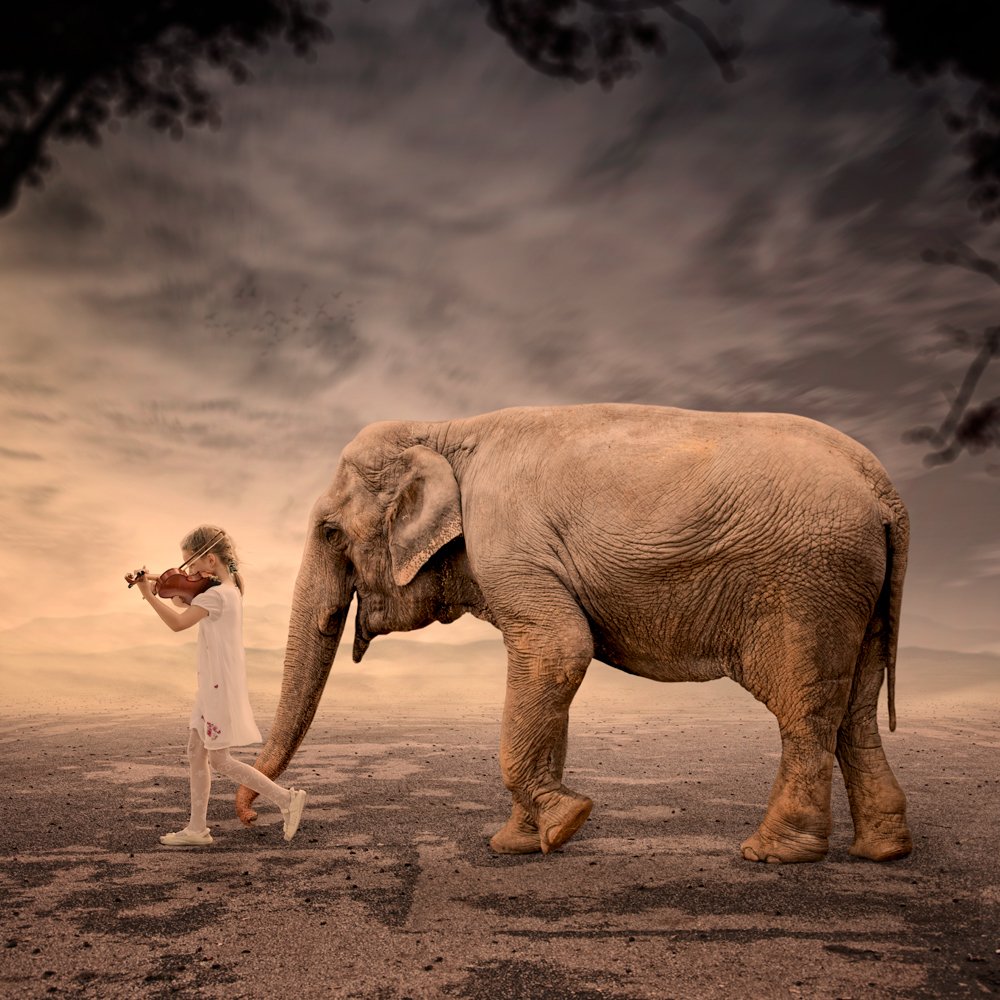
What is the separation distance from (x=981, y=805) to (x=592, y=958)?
17.1 ft

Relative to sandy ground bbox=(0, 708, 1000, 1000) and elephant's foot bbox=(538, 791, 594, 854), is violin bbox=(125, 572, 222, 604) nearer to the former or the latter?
sandy ground bbox=(0, 708, 1000, 1000)

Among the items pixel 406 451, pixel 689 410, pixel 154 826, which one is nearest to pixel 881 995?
pixel 689 410

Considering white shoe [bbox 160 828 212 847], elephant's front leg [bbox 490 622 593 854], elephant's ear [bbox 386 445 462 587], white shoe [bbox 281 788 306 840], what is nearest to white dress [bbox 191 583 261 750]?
white shoe [bbox 281 788 306 840]

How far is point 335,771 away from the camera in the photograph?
9781mm

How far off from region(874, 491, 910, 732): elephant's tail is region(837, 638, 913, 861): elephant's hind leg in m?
0.23

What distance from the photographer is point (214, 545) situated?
6367 millimetres

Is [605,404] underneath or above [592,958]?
above

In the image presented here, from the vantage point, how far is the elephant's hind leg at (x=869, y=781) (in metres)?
6.04

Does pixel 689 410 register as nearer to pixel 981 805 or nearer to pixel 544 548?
pixel 544 548

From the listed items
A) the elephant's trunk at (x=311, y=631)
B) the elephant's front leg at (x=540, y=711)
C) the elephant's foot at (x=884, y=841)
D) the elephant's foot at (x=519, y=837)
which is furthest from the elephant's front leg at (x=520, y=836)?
the elephant's foot at (x=884, y=841)

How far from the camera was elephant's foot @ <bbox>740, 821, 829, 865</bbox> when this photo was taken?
5.71 m

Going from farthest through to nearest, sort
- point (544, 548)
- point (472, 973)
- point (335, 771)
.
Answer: point (335, 771) → point (544, 548) → point (472, 973)

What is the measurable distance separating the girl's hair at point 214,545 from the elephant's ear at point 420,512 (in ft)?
3.69

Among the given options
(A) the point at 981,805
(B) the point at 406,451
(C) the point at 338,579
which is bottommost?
(A) the point at 981,805
